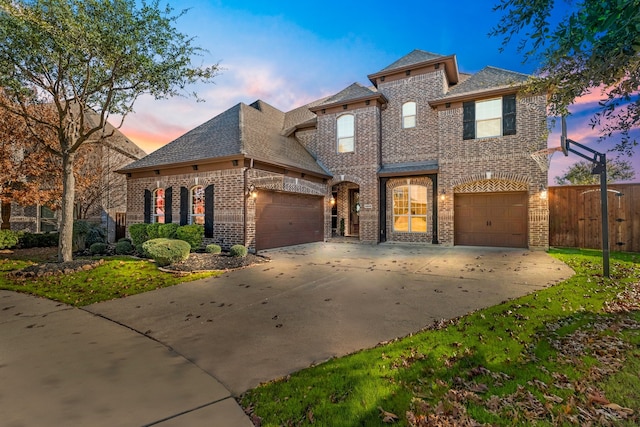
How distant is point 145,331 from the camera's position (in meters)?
4.33

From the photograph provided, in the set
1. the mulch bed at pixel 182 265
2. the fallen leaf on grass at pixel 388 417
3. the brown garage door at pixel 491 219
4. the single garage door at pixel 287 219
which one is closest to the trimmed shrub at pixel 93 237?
the mulch bed at pixel 182 265

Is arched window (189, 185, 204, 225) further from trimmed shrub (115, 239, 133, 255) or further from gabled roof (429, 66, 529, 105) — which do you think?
gabled roof (429, 66, 529, 105)

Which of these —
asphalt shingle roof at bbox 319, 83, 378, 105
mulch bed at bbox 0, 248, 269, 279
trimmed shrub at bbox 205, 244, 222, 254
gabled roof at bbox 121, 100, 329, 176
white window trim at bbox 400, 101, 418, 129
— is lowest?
mulch bed at bbox 0, 248, 269, 279

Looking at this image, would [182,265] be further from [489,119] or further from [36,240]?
[489,119]

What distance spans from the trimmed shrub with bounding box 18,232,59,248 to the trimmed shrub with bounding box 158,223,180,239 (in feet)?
22.5

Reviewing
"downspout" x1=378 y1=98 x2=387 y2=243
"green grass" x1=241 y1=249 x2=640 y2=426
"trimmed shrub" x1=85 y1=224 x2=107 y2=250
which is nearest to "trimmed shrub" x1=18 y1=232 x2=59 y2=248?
"trimmed shrub" x1=85 y1=224 x2=107 y2=250

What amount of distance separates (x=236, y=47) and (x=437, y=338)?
12.1 meters

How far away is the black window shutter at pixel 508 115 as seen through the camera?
12.5m

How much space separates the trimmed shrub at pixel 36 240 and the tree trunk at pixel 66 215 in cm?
677

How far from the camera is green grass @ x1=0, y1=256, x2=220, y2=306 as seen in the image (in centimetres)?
618

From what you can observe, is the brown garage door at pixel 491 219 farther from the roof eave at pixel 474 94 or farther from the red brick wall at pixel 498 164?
the roof eave at pixel 474 94

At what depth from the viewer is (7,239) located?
41.1 ft

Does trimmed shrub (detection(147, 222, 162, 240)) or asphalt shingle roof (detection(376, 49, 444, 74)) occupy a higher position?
asphalt shingle roof (detection(376, 49, 444, 74))

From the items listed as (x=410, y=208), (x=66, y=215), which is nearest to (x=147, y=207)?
(x=66, y=215)
